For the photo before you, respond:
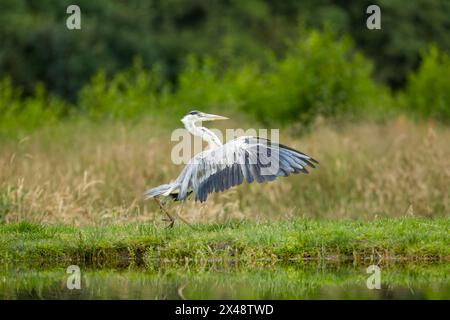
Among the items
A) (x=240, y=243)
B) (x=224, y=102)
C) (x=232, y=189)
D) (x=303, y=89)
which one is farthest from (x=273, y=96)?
(x=240, y=243)

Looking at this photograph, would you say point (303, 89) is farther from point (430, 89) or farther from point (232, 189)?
point (232, 189)

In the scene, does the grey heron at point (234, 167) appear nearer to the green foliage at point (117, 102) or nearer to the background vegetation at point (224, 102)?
the background vegetation at point (224, 102)

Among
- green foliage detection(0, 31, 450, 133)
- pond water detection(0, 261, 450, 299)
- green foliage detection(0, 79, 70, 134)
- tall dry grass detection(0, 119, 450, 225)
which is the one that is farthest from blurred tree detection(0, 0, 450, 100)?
pond water detection(0, 261, 450, 299)

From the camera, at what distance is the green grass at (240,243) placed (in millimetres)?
9883

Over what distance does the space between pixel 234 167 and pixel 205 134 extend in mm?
1060

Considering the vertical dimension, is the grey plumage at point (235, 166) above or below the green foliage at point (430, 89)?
below

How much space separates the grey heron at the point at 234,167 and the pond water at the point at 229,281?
3.12ft

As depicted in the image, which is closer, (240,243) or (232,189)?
(240,243)

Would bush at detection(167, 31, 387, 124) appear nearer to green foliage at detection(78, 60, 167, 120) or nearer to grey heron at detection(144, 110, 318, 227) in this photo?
green foliage at detection(78, 60, 167, 120)

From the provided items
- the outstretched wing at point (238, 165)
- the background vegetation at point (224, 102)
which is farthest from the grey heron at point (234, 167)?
the background vegetation at point (224, 102)

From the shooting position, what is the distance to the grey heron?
1025cm

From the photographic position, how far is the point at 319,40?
2409 centimetres

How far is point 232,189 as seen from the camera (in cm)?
1354

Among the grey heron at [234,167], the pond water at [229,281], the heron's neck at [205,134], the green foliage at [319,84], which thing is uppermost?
the green foliage at [319,84]
